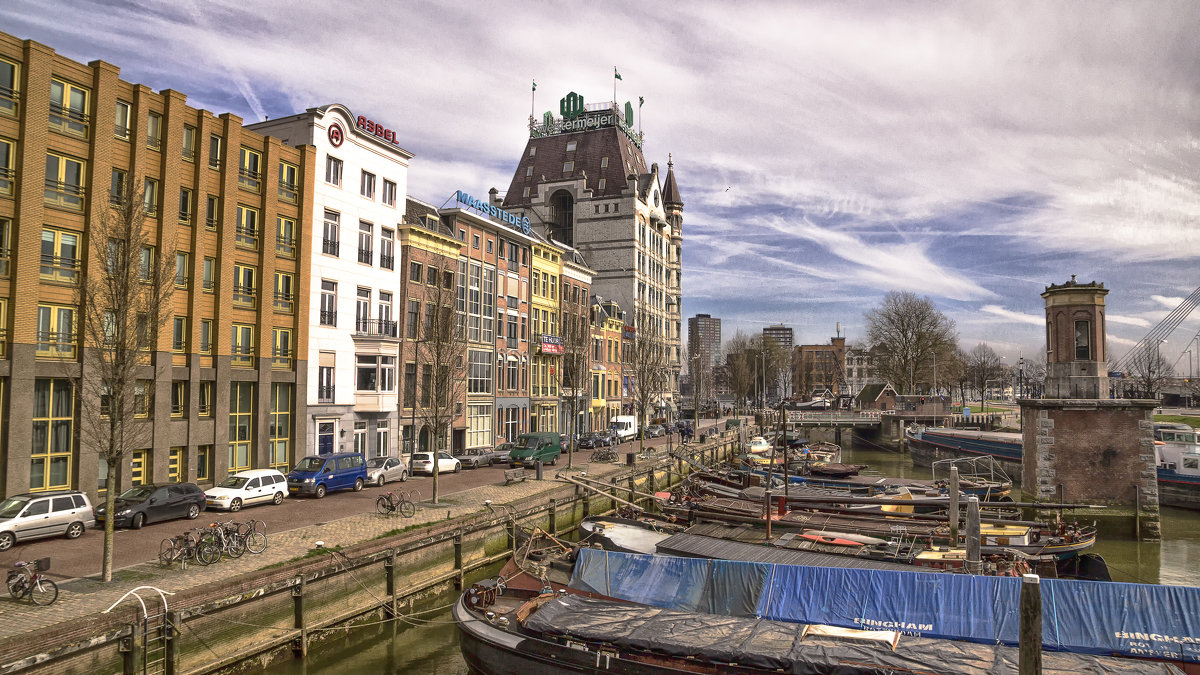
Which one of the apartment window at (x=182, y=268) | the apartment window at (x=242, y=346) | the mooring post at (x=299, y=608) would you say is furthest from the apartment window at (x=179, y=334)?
the mooring post at (x=299, y=608)

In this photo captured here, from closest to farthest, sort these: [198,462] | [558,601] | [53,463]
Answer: [558,601], [53,463], [198,462]

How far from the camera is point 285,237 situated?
40219 mm

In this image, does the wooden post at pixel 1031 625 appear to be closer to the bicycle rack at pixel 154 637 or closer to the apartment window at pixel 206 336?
the bicycle rack at pixel 154 637

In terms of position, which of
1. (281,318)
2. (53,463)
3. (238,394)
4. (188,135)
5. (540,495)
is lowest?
(540,495)

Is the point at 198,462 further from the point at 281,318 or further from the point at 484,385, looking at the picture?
the point at 484,385

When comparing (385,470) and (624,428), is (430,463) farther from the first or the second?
(624,428)

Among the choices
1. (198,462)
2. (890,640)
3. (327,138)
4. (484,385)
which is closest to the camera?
(890,640)

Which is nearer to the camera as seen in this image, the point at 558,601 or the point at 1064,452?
the point at 558,601

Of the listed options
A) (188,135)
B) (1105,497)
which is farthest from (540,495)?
(1105,497)

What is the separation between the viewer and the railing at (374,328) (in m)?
44.6

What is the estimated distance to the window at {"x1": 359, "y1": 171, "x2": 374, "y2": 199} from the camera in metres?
45.5

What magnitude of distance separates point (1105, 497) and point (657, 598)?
29428mm

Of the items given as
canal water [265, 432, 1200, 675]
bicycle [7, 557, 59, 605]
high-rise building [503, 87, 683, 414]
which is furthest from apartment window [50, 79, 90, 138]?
high-rise building [503, 87, 683, 414]

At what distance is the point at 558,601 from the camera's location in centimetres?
1750
